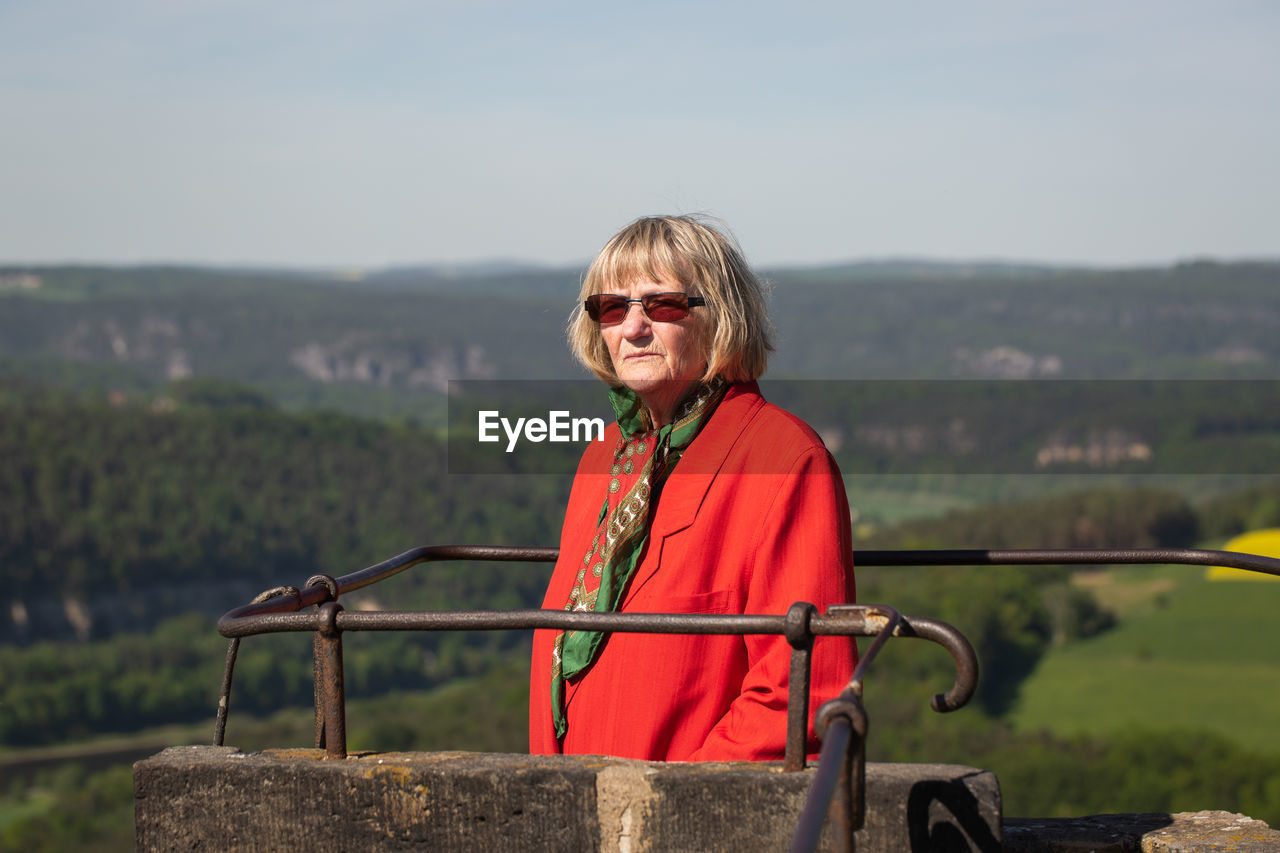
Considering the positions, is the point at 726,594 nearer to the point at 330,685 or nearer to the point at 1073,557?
the point at 330,685

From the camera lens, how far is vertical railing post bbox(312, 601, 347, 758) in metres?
2.86

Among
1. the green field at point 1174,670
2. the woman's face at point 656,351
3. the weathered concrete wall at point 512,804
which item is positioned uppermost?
the woman's face at point 656,351

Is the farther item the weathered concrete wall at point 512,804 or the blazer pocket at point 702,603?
the blazer pocket at point 702,603

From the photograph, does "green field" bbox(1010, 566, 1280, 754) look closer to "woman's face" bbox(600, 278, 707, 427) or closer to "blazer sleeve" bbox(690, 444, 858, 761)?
"woman's face" bbox(600, 278, 707, 427)

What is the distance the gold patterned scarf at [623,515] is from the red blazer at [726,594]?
1.2 inches

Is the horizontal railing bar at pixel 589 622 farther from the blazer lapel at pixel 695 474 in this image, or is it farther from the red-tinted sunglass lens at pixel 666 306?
the red-tinted sunglass lens at pixel 666 306

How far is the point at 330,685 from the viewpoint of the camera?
9.65ft

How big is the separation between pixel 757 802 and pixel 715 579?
0.65m

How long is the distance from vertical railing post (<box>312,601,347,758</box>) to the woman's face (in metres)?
0.99

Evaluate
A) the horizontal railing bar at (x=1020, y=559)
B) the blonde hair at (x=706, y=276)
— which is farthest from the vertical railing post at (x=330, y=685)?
the blonde hair at (x=706, y=276)

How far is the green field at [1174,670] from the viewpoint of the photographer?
76062 mm

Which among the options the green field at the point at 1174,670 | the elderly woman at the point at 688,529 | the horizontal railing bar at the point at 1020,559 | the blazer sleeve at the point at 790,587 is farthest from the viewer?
the green field at the point at 1174,670

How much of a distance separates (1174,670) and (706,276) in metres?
83.1

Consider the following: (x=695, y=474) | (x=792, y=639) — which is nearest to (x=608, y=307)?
(x=695, y=474)
